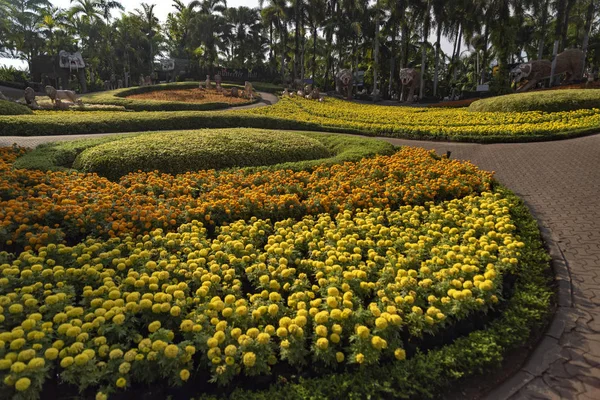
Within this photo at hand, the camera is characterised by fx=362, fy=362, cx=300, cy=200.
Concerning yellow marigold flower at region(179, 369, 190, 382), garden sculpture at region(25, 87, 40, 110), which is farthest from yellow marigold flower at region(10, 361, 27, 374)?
garden sculpture at region(25, 87, 40, 110)

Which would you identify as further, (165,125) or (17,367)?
(165,125)

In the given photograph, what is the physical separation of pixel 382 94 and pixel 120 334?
3932 cm

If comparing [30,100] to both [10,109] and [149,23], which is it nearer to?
[10,109]

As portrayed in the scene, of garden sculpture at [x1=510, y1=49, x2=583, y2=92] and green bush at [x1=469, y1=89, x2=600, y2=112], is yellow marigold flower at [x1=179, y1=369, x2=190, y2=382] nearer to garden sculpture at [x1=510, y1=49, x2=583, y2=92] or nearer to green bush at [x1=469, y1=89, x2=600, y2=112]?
green bush at [x1=469, y1=89, x2=600, y2=112]

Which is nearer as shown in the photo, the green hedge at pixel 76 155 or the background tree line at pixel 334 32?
the green hedge at pixel 76 155

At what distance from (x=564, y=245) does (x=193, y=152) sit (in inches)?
276

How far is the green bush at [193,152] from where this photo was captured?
7.41 metres

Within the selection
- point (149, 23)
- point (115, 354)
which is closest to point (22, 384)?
point (115, 354)

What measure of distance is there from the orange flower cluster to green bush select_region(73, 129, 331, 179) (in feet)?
2.21

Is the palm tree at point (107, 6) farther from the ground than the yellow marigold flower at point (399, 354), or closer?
farther from the ground

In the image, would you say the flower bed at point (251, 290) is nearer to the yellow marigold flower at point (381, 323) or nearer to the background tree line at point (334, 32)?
the yellow marigold flower at point (381, 323)

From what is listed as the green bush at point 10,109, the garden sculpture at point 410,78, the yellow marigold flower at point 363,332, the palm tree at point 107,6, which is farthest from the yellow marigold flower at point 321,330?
the palm tree at point 107,6

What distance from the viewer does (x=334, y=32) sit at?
36.6m

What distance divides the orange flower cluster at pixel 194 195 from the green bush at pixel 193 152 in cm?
67
